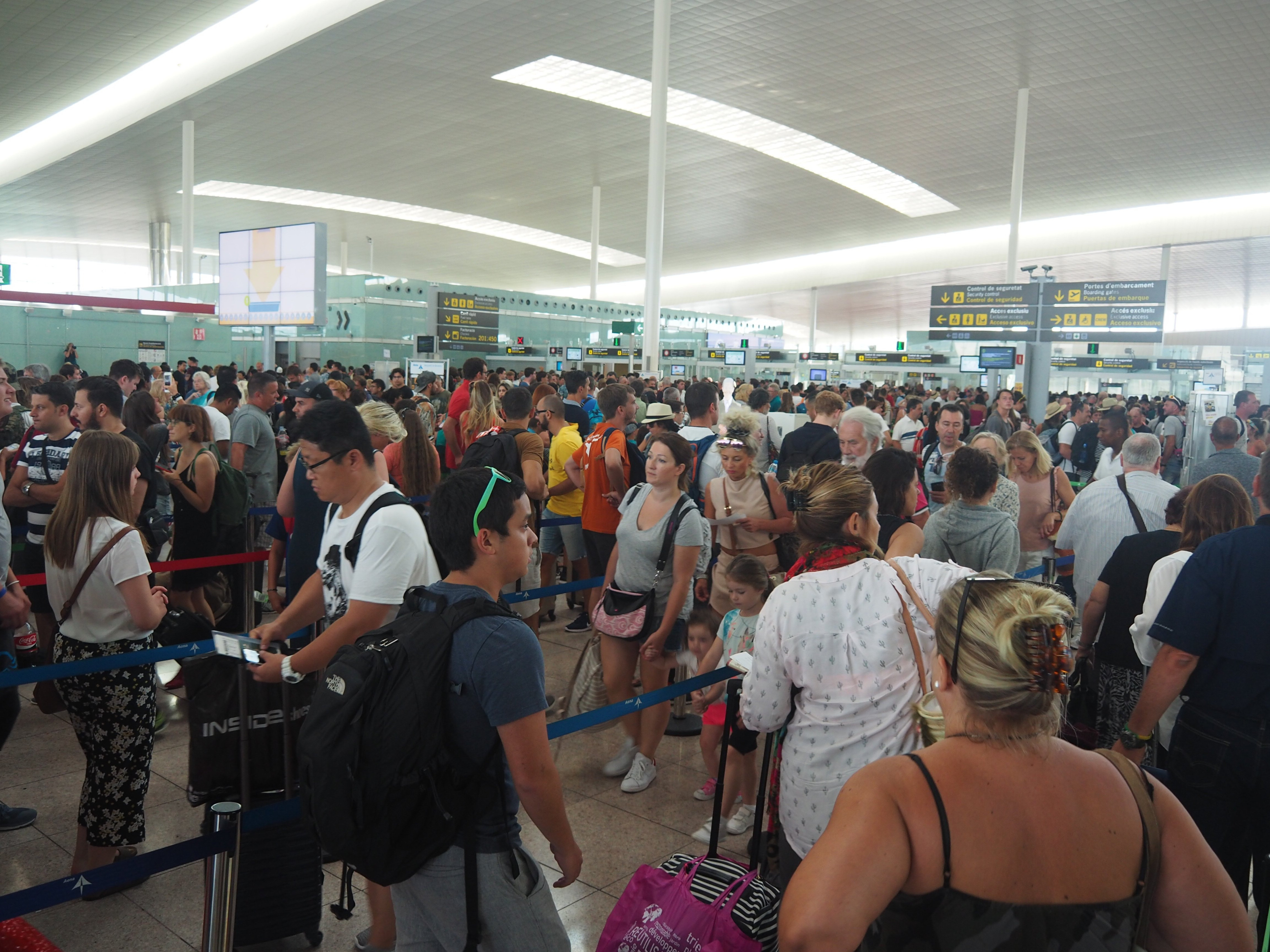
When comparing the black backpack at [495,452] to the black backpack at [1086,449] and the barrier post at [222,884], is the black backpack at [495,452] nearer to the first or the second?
the barrier post at [222,884]

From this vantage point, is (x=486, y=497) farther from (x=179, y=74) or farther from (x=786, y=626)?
(x=179, y=74)

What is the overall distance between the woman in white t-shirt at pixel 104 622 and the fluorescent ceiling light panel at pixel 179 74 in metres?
18.1

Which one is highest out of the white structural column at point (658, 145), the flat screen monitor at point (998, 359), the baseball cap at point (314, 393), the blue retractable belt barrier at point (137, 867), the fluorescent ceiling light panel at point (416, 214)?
the fluorescent ceiling light panel at point (416, 214)

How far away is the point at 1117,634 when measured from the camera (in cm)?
363

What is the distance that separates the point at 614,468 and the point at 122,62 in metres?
23.3

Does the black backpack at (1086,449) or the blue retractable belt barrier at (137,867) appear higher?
the black backpack at (1086,449)

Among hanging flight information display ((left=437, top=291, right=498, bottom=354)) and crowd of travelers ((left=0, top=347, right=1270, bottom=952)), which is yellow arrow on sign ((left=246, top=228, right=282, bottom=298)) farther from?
hanging flight information display ((left=437, top=291, right=498, bottom=354))

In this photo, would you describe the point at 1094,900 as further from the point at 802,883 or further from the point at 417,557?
the point at 417,557

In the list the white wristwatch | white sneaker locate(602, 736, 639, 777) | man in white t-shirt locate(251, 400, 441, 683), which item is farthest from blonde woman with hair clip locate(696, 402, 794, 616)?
the white wristwatch

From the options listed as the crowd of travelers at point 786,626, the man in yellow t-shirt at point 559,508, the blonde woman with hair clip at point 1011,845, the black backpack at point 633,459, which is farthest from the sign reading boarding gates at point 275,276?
the blonde woman with hair clip at point 1011,845

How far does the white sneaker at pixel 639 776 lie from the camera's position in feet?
13.6

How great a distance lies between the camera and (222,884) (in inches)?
95.3

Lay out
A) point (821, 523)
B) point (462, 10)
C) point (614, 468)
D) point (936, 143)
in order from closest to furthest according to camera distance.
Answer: point (821, 523)
point (614, 468)
point (462, 10)
point (936, 143)

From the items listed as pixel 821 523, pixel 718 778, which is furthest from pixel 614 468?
pixel 821 523
